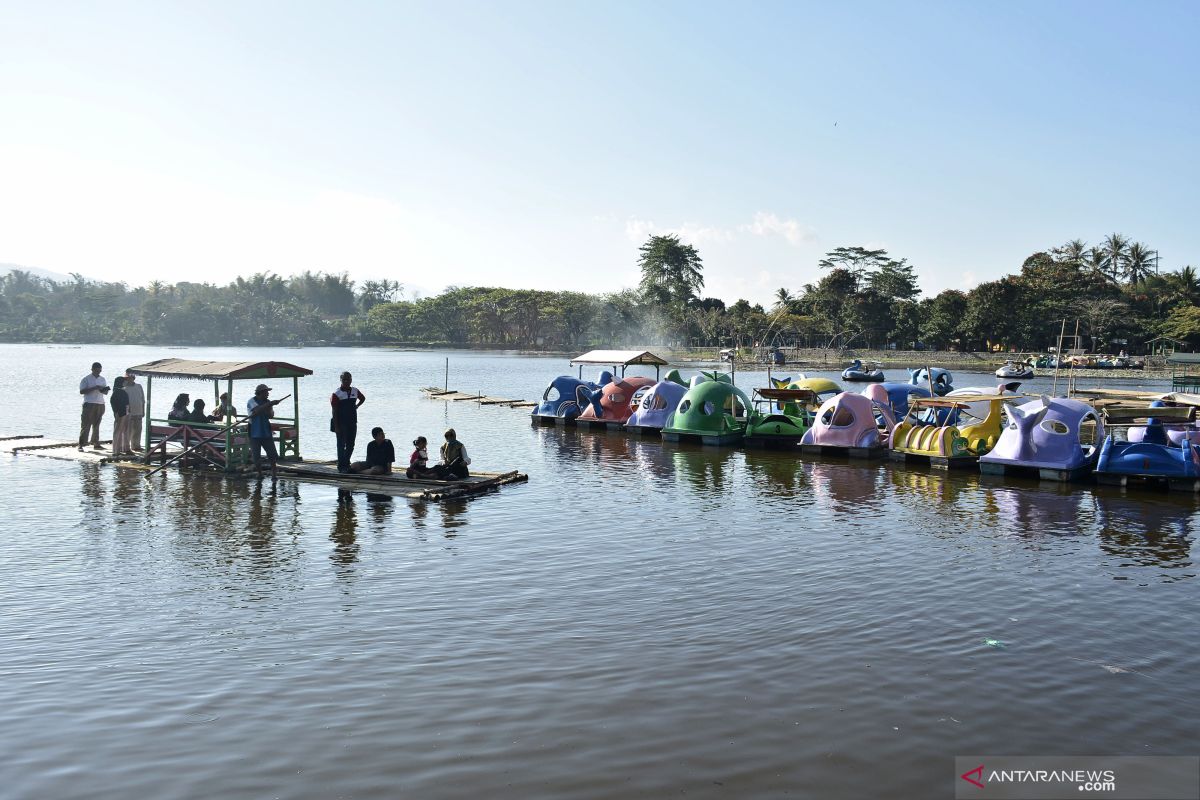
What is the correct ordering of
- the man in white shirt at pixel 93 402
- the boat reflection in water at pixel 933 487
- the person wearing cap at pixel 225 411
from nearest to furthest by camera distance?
the boat reflection in water at pixel 933 487, the person wearing cap at pixel 225 411, the man in white shirt at pixel 93 402

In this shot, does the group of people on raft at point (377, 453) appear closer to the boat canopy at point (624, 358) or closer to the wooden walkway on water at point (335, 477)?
the wooden walkway on water at point (335, 477)

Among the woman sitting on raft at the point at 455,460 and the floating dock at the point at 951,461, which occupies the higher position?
the woman sitting on raft at the point at 455,460

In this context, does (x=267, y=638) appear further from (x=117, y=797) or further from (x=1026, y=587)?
(x=1026, y=587)

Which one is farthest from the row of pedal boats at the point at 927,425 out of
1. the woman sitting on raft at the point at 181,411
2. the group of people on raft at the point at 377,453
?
the woman sitting on raft at the point at 181,411

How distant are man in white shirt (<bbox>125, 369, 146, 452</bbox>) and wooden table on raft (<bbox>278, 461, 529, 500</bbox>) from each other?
4345 millimetres

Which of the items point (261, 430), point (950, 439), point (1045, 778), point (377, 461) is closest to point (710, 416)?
→ point (950, 439)

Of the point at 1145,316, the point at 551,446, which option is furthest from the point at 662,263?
the point at 551,446

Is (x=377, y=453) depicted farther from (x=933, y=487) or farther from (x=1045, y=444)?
(x=1045, y=444)

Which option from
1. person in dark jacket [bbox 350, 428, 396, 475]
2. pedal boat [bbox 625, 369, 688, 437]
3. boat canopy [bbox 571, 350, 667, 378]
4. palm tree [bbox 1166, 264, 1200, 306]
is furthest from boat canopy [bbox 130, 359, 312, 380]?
palm tree [bbox 1166, 264, 1200, 306]

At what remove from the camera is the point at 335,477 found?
69.1ft

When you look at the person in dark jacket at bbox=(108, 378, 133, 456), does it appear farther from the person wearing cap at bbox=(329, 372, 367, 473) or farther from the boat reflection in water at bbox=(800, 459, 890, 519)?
the boat reflection in water at bbox=(800, 459, 890, 519)

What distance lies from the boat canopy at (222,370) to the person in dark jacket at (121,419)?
70cm

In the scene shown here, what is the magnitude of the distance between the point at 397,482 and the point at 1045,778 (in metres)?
14.8

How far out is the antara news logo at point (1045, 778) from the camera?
25.5 feet
